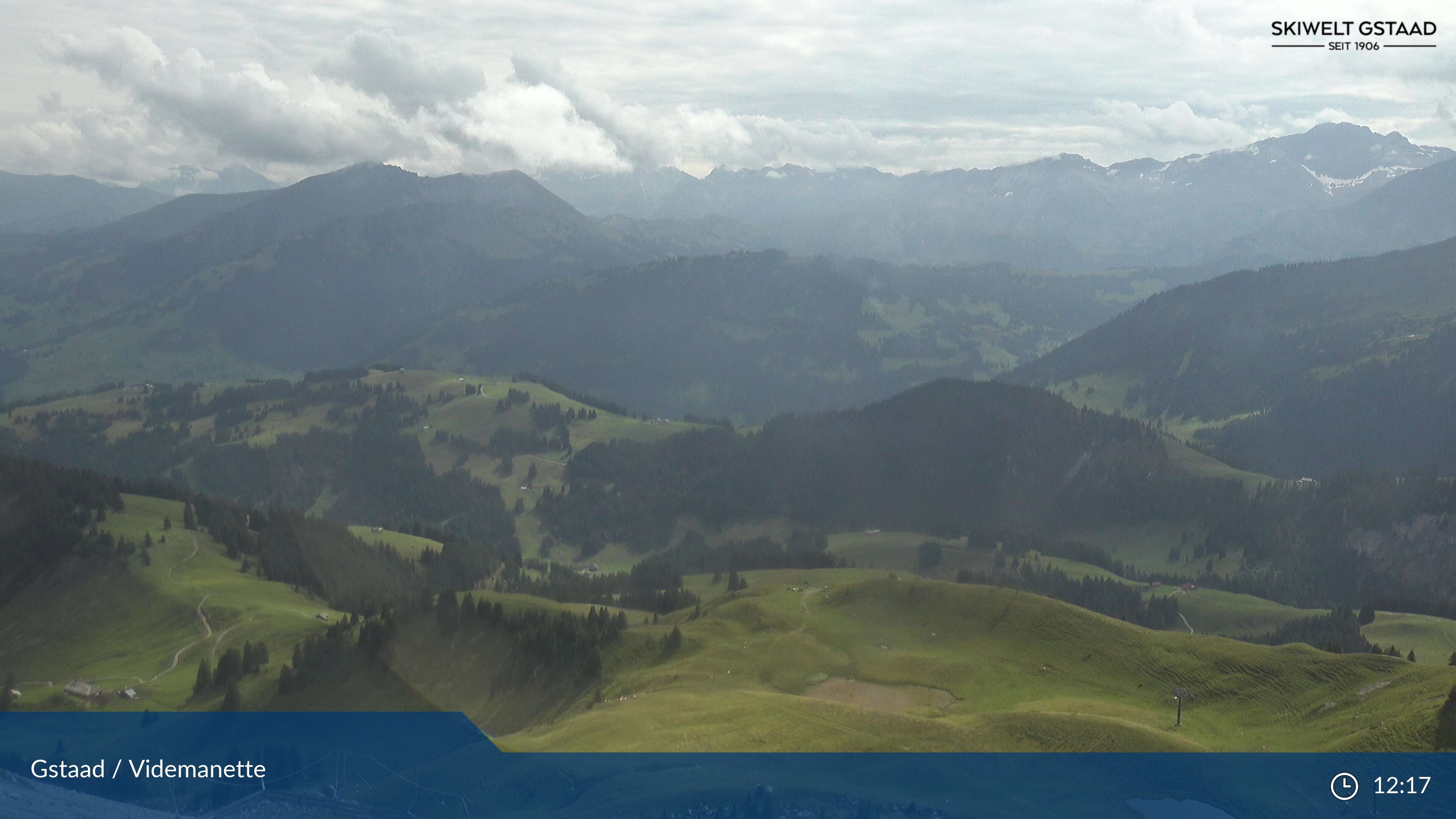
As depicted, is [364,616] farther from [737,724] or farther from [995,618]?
[995,618]

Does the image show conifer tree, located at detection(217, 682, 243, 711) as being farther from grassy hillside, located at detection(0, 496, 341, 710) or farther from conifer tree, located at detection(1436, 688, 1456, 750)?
conifer tree, located at detection(1436, 688, 1456, 750)

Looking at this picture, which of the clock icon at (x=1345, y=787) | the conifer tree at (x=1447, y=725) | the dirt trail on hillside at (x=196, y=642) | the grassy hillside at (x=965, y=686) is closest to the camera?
the clock icon at (x=1345, y=787)

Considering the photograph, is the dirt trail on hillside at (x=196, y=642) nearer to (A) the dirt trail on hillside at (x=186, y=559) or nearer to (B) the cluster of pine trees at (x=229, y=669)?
(B) the cluster of pine trees at (x=229, y=669)

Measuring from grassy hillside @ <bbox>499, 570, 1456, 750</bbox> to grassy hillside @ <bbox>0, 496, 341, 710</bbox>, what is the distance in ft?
190

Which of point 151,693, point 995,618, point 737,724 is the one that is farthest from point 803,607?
point 151,693

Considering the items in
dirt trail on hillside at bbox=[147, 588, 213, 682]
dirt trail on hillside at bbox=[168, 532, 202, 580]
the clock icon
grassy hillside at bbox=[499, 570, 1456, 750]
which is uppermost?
the clock icon

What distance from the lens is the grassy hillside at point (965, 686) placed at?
83062 mm

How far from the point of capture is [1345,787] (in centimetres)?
7112

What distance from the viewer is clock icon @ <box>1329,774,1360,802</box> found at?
70.0m

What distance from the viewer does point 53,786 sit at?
69.4 meters

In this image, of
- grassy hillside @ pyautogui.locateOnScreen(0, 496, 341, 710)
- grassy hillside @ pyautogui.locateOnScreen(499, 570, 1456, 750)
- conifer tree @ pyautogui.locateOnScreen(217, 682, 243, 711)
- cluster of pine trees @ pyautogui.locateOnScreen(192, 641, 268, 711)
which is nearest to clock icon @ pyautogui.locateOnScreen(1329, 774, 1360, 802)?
grassy hillside @ pyautogui.locateOnScreen(499, 570, 1456, 750)

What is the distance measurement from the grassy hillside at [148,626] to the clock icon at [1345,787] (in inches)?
4503
